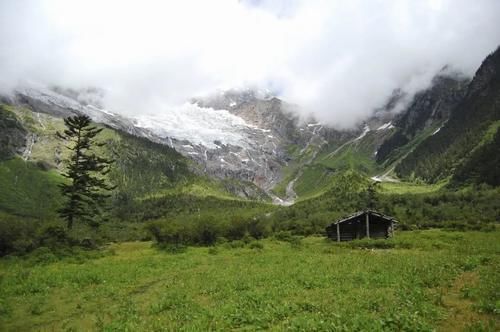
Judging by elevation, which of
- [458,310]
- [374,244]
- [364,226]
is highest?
[364,226]

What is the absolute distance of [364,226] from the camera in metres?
79.8

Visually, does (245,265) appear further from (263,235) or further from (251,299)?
(263,235)

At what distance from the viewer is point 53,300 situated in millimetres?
27094

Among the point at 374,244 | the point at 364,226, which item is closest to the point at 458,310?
the point at 374,244

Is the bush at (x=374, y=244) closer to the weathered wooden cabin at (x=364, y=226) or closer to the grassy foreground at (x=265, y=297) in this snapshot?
the weathered wooden cabin at (x=364, y=226)

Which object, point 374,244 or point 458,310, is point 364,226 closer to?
point 374,244

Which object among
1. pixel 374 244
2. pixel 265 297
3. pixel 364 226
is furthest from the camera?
pixel 364 226

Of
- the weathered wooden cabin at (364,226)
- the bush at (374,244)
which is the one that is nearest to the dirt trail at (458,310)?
the bush at (374,244)

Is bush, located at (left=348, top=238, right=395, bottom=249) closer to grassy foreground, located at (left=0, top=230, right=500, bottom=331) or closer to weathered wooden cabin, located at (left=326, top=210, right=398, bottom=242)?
weathered wooden cabin, located at (left=326, top=210, right=398, bottom=242)

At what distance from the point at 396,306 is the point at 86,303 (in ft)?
59.0

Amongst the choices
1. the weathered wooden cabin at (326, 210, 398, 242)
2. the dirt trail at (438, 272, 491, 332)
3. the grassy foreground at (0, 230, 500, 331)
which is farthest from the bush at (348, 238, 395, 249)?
the dirt trail at (438, 272, 491, 332)

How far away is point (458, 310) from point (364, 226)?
210 ft

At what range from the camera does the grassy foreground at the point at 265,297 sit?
1702 cm

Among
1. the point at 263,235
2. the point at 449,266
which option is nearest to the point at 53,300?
the point at 449,266
